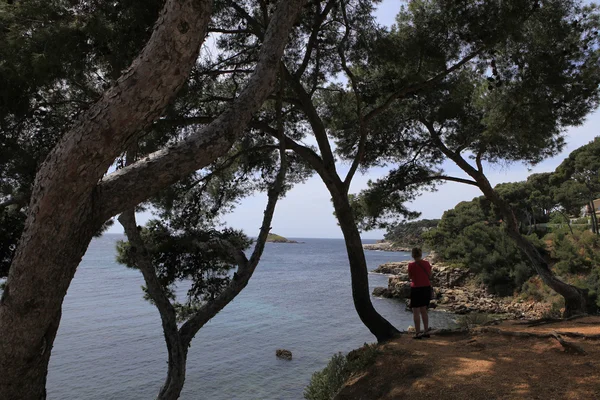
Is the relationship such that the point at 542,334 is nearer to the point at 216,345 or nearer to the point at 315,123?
the point at 315,123

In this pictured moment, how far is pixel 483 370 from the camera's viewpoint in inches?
199

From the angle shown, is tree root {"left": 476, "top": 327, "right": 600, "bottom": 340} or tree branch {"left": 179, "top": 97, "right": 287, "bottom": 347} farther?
tree root {"left": 476, "top": 327, "right": 600, "bottom": 340}

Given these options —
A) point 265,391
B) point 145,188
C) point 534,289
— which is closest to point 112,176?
point 145,188

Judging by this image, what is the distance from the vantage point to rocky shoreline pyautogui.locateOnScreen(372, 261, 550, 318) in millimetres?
21812

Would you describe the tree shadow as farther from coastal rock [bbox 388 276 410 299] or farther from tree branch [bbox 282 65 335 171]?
coastal rock [bbox 388 276 410 299]

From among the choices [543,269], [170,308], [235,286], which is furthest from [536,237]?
[170,308]

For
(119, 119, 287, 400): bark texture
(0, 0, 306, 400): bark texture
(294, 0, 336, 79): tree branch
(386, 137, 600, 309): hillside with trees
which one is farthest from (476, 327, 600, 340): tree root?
(0, 0, 306, 400): bark texture

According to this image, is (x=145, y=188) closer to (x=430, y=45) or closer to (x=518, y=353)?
(x=518, y=353)

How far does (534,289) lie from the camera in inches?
925

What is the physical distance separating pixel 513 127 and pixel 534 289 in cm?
1800

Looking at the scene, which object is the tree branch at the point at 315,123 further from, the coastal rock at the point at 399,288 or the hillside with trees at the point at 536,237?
the coastal rock at the point at 399,288

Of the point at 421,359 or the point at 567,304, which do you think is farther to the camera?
the point at 567,304

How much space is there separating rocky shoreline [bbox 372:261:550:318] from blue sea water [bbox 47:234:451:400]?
1775mm

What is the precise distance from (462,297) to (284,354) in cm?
1542
